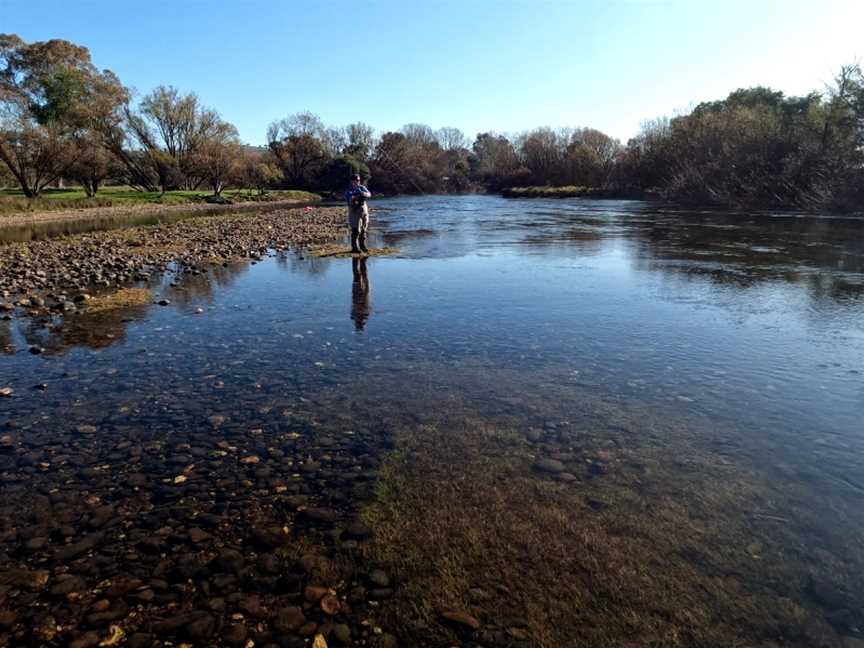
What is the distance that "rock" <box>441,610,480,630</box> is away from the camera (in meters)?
3.64

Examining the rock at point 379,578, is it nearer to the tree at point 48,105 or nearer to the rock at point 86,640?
the rock at point 86,640

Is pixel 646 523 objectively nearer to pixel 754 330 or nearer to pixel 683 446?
pixel 683 446

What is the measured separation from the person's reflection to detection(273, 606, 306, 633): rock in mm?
7835

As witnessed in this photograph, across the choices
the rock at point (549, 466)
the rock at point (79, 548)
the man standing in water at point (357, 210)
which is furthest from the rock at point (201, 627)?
the man standing in water at point (357, 210)

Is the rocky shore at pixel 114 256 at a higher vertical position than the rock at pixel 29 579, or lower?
higher

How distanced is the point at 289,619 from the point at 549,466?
3092 millimetres

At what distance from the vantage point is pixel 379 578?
4105 millimetres

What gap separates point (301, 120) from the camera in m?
119

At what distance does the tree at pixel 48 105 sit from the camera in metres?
51.8

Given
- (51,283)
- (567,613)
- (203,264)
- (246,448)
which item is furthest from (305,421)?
(203,264)

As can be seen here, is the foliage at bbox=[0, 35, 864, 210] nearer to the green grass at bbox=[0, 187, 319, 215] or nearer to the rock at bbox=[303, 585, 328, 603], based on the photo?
the green grass at bbox=[0, 187, 319, 215]

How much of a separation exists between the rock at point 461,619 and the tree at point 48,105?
6477 cm

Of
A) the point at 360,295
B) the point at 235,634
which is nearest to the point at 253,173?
the point at 360,295

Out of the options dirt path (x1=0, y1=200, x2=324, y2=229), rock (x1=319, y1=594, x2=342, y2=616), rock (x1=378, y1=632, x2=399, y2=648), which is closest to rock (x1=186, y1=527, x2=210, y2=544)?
rock (x1=319, y1=594, x2=342, y2=616)
